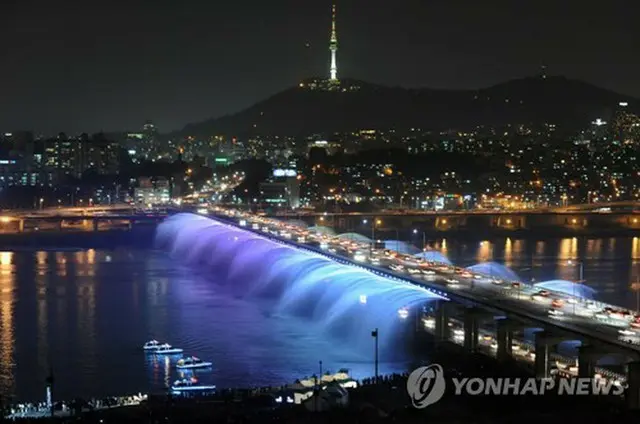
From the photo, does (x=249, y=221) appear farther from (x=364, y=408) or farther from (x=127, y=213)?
(x=364, y=408)

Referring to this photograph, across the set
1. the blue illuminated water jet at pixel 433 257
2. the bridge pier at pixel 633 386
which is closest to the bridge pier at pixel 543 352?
the bridge pier at pixel 633 386

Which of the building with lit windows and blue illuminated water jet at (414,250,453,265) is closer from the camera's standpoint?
blue illuminated water jet at (414,250,453,265)

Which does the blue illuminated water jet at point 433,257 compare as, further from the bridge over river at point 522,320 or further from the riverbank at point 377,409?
the riverbank at point 377,409

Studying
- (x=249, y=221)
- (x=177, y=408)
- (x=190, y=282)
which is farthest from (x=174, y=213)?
(x=177, y=408)

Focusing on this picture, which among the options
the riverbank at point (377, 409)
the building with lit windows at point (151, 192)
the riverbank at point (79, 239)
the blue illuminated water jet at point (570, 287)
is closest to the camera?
the riverbank at point (377, 409)

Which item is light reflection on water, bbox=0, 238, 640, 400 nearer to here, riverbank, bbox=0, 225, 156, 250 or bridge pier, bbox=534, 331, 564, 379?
bridge pier, bbox=534, 331, 564, 379

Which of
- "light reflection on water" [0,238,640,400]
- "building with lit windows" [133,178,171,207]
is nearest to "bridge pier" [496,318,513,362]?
"light reflection on water" [0,238,640,400]
